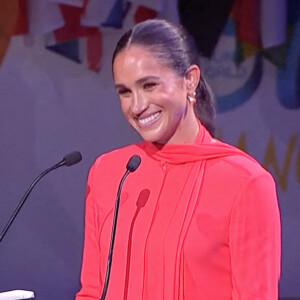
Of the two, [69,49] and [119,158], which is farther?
[69,49]

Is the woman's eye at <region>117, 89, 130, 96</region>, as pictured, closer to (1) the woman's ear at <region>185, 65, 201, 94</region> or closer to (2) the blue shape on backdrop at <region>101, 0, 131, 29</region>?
(1) the woman's ear at <region>185, 65, 201, 94</region>

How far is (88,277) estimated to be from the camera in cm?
159

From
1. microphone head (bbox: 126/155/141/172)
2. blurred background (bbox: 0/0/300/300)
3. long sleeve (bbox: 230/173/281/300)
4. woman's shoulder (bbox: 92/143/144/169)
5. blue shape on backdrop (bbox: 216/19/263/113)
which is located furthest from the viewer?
blue shape on backdrop (bbox: 216/19/263/113)

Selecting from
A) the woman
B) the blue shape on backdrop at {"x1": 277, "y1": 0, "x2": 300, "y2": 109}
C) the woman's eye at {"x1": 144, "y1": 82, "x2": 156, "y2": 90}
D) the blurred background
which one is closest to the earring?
the woman

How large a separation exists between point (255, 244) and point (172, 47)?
16.0 inches

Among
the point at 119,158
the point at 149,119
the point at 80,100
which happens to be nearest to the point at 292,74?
the point at 80,100

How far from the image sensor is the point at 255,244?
1.43m

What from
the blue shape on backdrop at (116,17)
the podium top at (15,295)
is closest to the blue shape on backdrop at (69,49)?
the blue shape on backdrop at (116,17)

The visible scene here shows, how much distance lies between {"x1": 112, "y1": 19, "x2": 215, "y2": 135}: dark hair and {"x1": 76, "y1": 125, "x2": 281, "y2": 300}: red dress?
6 cm

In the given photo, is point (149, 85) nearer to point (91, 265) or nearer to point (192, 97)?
point (192, 97)

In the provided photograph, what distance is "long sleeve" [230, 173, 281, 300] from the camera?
4.66 ft

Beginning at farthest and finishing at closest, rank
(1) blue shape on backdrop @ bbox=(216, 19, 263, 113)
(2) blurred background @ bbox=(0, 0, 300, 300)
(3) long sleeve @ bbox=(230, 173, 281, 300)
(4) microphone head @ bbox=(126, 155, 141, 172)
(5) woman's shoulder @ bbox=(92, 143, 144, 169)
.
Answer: (1) blue shape on backdrop @ bbox=(216, 19, 263, 113), (2) blurred background @ bbox=(0, 0, 300, 300), (5) woman's shoulder @ bbox=(92, 143, 144, 169), (4) microphone head @ bbox=(126, 155, 141, 172), (3) long sleeve @ bbox=(230, 173, 281, 300)

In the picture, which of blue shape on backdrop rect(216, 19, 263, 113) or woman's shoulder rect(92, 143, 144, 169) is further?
blue shape on backdrop rect(216, 19, 263, 113)

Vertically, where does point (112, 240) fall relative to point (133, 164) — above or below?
below
